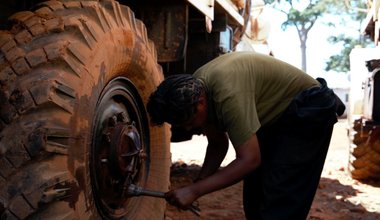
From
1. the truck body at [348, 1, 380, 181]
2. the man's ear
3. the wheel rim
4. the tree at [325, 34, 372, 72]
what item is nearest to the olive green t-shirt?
the man's ear

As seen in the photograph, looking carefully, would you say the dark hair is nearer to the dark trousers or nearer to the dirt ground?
the dark trousers

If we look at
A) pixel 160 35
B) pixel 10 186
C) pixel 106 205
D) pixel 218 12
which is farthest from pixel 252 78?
pixel 218 12

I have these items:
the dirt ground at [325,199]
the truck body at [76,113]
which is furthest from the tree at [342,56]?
the truck body at [76,113]

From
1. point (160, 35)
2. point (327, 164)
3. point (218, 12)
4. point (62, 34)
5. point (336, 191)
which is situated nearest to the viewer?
point (62, 34)

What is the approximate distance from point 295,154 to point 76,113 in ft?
3.64

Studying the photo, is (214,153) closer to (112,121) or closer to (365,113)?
(112,121)

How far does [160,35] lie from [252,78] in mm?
1534

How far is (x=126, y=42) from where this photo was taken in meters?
2.96

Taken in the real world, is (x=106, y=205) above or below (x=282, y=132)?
below

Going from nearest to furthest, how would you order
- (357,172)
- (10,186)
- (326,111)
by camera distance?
(10,186), (326,111), (357,172)

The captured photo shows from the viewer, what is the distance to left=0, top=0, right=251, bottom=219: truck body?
6.94 ft

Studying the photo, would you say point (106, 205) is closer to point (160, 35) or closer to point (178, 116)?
point (178, 116)

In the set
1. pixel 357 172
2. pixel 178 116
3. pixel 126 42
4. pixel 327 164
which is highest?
pixel 126 42

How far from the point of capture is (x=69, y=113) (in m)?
2.26
